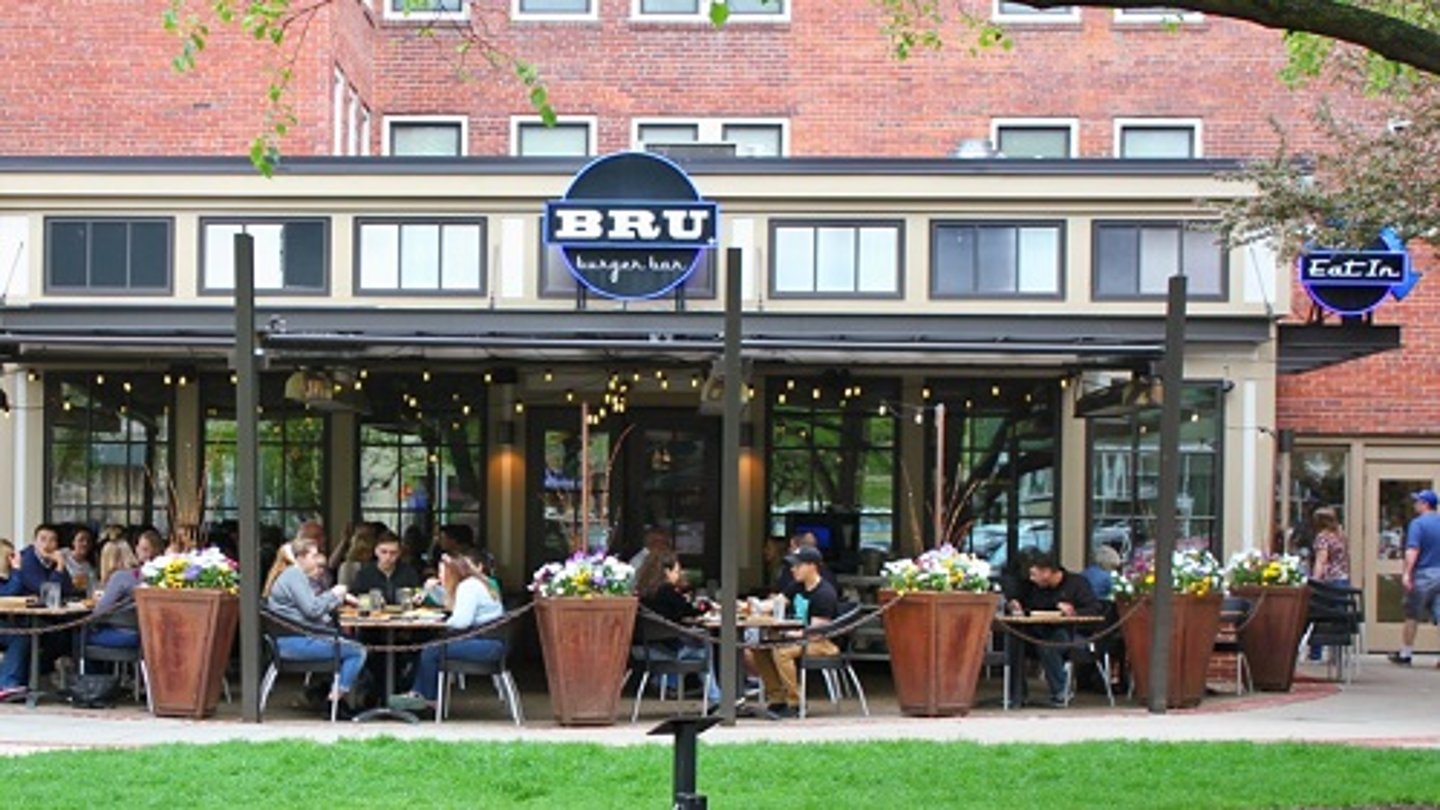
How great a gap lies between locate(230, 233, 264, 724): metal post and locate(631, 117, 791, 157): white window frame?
13.0 metres

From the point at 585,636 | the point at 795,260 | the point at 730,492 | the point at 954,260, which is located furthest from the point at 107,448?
the point at 730,492

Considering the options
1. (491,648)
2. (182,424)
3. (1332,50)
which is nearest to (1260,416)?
(1332,50)

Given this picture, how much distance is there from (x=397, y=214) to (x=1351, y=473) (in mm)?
11364

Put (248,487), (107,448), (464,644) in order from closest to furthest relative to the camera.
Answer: (248,487) < (464,644) < (107,448)

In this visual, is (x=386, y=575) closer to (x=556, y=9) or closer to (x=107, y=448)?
(x=107, y=448)

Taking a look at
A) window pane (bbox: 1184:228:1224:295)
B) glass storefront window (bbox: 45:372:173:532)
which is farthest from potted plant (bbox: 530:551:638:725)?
glass storefront window (bbox: 45:372:173:532)

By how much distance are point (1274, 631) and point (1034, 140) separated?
1147 cm

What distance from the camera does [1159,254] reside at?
20.3m

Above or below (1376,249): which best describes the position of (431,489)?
below

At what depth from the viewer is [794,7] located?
1121 inches

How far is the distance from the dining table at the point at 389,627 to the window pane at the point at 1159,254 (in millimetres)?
7435

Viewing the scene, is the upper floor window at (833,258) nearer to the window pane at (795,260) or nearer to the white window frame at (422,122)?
the window pane at (795,260)

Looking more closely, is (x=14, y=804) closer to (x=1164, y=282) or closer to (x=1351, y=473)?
(x=1164, y=282)

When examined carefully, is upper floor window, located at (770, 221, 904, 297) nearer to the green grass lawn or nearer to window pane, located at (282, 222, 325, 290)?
window pane, located at (282, 222, 325, 290)
